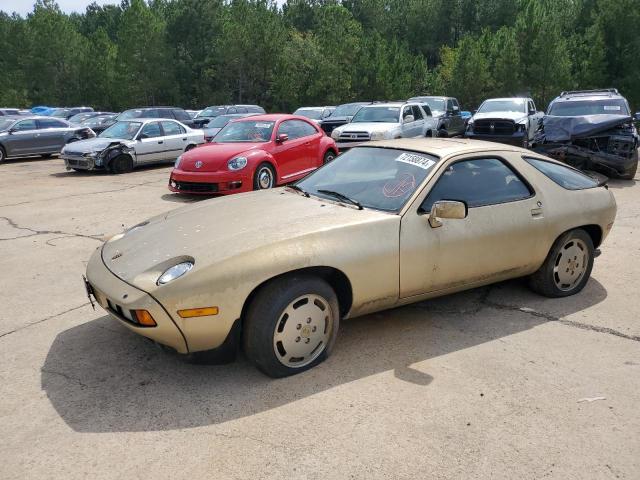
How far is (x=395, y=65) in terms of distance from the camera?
38.0m

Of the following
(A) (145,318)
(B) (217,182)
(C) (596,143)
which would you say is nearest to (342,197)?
(A) (145,318)

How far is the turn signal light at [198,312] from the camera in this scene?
10.2 ft

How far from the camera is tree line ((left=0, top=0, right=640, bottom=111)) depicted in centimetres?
3481

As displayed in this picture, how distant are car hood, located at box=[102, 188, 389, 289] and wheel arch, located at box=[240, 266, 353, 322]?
21 cm

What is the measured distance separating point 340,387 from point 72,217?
6.68m

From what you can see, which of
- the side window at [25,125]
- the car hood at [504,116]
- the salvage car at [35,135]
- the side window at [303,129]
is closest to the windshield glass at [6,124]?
the salvage car at [35,135]

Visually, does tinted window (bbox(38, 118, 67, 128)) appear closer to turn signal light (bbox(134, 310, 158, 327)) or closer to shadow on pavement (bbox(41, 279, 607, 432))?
shadow on pavement (bbox(41, 279, 607, 432))

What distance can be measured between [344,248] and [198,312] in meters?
1.01

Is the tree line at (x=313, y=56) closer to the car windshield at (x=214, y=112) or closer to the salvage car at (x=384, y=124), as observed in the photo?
the car windshield at (x=214, y=112)

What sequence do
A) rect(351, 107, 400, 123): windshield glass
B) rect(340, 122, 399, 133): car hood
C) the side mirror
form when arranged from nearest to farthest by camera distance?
the side mirror < rect(340, 122, 399, 133): car hood < rect(351, 107, 400, 123): windshield glass

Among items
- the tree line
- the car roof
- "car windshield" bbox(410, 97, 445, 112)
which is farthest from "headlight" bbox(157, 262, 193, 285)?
the tree line

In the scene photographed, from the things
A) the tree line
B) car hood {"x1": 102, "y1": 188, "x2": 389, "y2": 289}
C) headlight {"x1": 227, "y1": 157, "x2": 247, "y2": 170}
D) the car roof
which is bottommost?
headlight {"x1": 227, "y1": 157, "x2": 247, "y2": 170}

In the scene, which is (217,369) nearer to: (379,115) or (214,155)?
(214,155)

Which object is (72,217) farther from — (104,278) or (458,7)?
(458,7)
